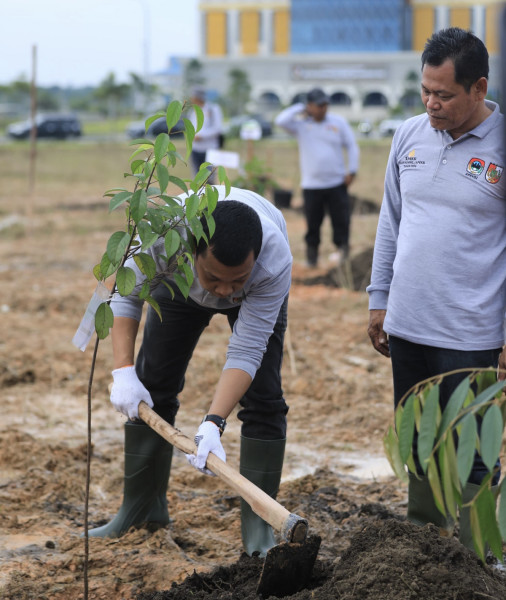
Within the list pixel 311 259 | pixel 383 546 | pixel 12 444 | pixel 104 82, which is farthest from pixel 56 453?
pixel 104 82

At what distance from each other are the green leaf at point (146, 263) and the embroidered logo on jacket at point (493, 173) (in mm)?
1103

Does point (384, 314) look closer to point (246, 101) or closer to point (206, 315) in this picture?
point (206, 315)

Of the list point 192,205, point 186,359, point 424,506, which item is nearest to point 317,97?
point 186,359

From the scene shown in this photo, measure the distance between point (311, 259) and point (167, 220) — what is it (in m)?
6.56

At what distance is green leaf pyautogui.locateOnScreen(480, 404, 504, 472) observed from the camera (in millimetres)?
1509

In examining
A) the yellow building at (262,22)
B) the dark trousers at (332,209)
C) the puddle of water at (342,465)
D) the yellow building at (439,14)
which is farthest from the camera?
the yellow building at (262,22)

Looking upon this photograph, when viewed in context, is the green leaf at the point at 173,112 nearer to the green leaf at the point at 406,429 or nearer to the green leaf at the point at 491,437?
the green leaf at the point at 406,429

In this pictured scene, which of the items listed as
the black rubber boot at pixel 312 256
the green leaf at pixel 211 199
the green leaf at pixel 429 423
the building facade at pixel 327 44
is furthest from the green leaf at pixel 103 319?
the building facade at pixel 327 44

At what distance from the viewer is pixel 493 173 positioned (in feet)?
8.63

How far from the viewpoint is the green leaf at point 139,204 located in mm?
2324

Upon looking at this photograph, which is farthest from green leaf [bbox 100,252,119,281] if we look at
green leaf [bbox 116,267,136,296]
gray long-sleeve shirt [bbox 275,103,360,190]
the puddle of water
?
gray long-sleeve shirt [bbox 275,103,360,190]

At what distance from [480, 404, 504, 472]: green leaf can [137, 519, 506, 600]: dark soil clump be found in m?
0.95

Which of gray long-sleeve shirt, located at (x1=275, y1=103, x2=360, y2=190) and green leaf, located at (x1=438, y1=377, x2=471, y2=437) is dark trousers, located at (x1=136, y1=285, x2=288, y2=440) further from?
gray long-sleeve shirt, located at (x1=275, y1=103, x2=360, y2=190)

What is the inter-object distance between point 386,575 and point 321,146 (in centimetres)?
633
